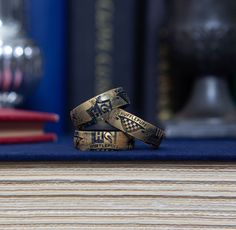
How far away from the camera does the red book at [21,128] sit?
62 cm

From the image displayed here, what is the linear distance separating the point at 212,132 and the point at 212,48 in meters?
0.11

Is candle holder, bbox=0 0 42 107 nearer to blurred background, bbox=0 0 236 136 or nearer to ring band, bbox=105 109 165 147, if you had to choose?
blurred background, bbox=0 0 236 136

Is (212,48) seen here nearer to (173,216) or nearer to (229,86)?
(229,86)

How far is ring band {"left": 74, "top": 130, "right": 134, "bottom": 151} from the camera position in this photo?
53 centimetres

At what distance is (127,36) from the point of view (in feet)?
2.66

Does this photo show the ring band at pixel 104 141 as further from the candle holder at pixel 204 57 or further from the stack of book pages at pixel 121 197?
the candle holder at pixel 204 57

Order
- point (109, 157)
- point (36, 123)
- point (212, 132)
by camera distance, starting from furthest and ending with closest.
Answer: point (212, 132) → point (36, 123) → point (109, 157)

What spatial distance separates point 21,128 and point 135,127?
0.15 metres

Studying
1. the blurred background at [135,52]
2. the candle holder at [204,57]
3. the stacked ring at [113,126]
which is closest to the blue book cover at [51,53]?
the blurred background at [135,52]

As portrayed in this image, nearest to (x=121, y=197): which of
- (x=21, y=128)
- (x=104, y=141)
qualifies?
(x=104, y=141)

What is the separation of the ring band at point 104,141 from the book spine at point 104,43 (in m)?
0.27

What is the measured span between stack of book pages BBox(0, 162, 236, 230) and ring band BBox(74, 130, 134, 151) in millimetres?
36

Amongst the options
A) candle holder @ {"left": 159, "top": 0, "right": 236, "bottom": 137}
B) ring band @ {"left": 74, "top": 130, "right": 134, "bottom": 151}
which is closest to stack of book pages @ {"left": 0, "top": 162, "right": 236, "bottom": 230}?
ring band @ {"left": 74, "top": 130, "right": 134, "bottom": 151}

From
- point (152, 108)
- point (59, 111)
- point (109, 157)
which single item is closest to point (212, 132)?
point (152, 108)
